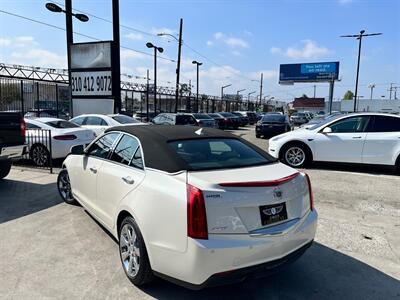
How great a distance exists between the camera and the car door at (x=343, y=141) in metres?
8.79

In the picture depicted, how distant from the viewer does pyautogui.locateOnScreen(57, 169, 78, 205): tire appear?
5879 millimetres

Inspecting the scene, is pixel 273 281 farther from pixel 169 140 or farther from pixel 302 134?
pixel 302 134

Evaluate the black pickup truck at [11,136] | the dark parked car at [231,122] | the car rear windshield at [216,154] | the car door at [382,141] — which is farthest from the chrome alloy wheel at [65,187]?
the dark parked car at [231,122]

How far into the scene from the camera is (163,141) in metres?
3.55

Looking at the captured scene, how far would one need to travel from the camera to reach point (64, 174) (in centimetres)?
598

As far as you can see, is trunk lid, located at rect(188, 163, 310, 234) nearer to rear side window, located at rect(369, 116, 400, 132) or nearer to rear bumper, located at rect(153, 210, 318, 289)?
rear bumper, located at rect(153, 210, 318, 289)

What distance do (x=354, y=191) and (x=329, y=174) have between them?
165 centimetres

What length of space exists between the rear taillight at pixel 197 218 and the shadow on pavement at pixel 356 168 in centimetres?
750

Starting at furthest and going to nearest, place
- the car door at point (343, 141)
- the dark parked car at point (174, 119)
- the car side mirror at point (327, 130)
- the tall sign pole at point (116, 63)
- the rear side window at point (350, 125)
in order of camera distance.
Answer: the dark parked car at point (174, 119) < the tall sign pole at point (116, 63) < the car side mirror at point (327, 130) < the rear side window at point (350, 125) < the car door at point (343, 141)

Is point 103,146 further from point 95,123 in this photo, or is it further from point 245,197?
point 95,123

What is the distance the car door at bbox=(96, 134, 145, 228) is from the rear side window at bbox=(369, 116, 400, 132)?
7237 millimetres

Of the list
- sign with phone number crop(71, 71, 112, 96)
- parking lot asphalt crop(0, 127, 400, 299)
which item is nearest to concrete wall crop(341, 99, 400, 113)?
sign with phone number crop(71, 71, 112, 96)

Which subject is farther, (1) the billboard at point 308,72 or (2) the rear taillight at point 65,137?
(1) the billboard at point 308,72

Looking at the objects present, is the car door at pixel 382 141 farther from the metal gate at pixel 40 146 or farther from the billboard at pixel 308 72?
the billboard at pixel 308 72
